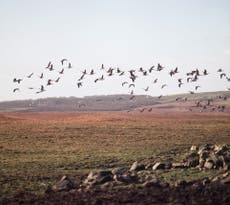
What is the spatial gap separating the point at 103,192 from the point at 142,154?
15.1m

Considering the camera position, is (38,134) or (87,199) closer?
(87,199)

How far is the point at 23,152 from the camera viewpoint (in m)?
39.8

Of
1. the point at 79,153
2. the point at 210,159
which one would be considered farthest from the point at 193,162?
the point at 79,153

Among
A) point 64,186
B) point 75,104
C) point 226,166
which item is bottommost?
point 226,166

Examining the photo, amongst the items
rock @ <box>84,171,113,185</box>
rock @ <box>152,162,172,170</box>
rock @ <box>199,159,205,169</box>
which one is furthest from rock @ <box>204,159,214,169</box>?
rock @ <box>84,171,113,185</box>

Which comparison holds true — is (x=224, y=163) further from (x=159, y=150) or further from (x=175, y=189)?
(x=159, y=150)

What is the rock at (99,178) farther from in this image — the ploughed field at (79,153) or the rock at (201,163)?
the rock at (201,163)

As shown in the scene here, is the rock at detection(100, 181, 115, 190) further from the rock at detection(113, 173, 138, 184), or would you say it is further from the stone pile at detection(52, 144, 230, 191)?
the rock at detection(113, 173, 138, 184)

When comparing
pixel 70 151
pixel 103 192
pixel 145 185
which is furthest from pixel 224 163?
pixel 70 151

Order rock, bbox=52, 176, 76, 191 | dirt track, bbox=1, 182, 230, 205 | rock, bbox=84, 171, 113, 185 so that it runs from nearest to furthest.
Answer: dirt track, bbox=1, 182, 230, 205 < rock, bbox=52, 176, 76, 191 < rock, bbox=84, 171, 113, 185

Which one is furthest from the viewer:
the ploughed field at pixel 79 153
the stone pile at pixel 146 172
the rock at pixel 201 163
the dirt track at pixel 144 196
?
the rock at pixel 201 163

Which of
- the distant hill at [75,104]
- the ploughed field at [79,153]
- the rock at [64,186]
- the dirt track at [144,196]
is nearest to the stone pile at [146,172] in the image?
the rock at [64,186]

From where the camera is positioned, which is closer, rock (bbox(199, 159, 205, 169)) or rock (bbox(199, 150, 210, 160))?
rock (bbox(199, 159, 205, 169))

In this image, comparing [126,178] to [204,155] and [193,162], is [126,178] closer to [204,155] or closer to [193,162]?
[193,162]
